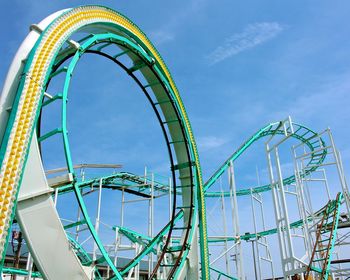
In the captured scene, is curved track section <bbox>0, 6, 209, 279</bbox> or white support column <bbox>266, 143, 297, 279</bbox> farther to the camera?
white support column <bbox>266, 143, 297, 279</bbox>

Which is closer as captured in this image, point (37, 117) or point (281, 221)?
point (37, 117)

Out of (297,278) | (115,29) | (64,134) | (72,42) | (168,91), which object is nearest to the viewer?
(64,134)

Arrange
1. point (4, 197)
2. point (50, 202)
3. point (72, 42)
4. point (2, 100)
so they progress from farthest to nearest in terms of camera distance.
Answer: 1. point (72, 42)
2. point (50, 202)
3. point (2, 100)
4. point (4, 197)

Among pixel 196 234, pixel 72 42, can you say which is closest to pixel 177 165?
pixel 196 234

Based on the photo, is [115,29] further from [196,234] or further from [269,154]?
[269,154]

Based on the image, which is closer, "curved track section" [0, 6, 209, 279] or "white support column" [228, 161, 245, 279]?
"curved track section" [0, 6, 209, 279]

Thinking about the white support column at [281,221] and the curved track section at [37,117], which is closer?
the curved track section at [37,117]

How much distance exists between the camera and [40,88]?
3656mm

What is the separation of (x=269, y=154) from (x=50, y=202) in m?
8.02

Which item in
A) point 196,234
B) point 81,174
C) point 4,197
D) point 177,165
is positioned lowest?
point 4,197

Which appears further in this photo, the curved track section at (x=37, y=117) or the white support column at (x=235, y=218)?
the white support column at (x=235, y=218)

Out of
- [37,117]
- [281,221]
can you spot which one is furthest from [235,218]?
[37,117]

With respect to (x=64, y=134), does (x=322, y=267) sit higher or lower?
lower

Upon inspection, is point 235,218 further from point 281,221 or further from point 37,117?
point 37,117
